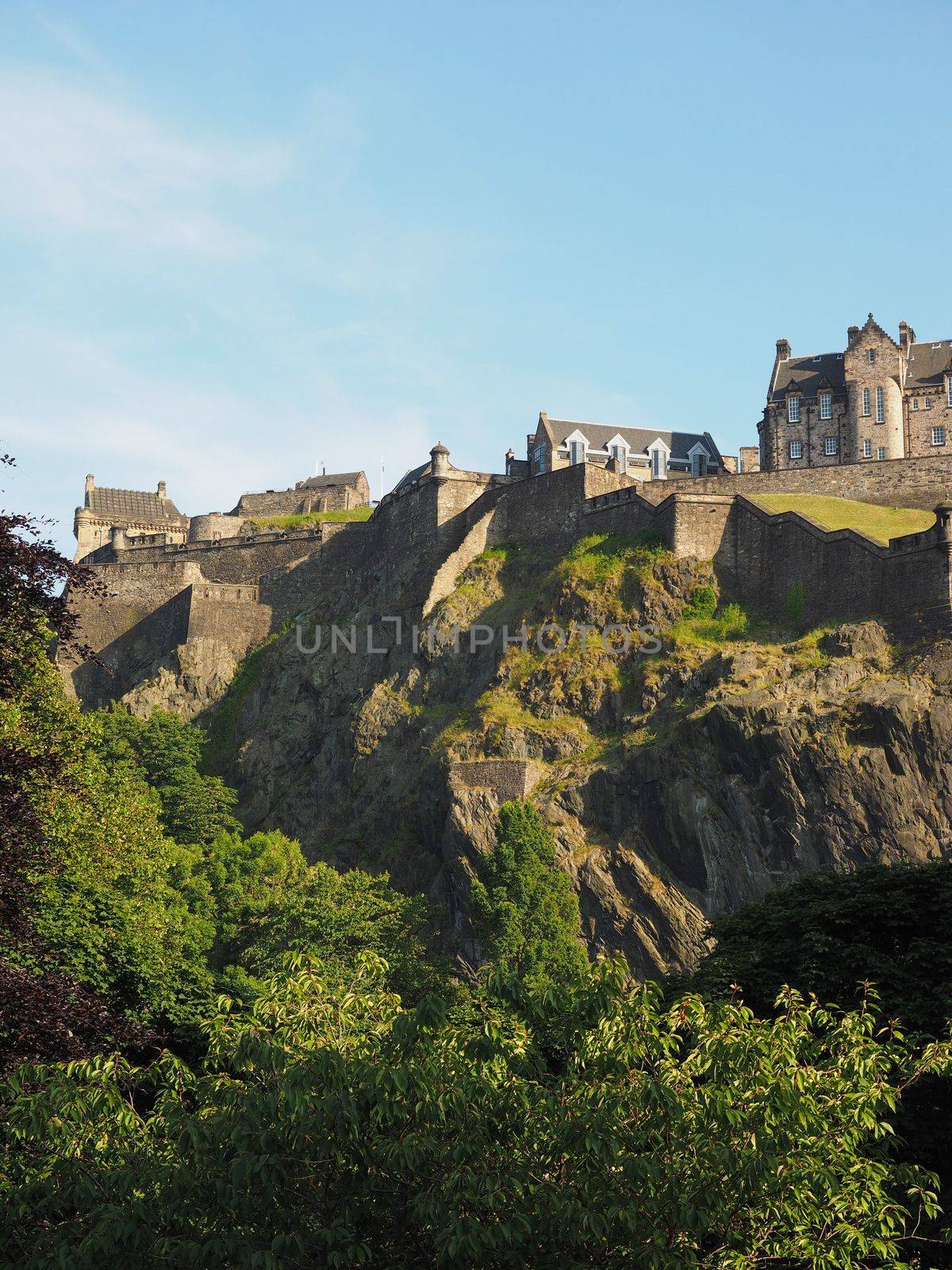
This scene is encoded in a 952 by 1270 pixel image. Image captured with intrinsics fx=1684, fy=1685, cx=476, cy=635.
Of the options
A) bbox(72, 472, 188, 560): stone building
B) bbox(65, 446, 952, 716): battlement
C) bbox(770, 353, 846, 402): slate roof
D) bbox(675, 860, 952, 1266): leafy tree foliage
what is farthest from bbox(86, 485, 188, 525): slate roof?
bbox(675, 860, 952, 1266): leafy tree foliage

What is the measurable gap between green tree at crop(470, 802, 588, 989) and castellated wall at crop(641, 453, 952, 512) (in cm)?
1698

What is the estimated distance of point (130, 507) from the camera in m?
105

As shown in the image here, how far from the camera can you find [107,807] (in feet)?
150

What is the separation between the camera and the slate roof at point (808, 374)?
79250mm

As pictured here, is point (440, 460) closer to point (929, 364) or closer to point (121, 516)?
point (929, 364)

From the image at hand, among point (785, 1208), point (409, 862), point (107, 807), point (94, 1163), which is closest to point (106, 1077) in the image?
point (94, 1163)

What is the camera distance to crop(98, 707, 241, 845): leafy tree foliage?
65000mm

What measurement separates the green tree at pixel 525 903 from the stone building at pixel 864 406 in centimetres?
2904

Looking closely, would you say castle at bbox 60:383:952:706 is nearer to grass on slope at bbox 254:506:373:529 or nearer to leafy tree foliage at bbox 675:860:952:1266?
grass on slope at bbox 254:506:373:529

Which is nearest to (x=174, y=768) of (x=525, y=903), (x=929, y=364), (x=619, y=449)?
(x=525, y=903)

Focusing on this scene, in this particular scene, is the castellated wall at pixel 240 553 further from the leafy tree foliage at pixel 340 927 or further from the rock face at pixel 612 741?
the leafy tree foliage at pixel 340 927

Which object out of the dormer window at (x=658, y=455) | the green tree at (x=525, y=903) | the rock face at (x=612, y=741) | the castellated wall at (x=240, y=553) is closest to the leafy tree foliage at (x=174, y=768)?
the rock face at (x=612, y=741)

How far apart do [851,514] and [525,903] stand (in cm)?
2091

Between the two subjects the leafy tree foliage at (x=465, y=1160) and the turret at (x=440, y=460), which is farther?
the turret at (x=440, y=460)
